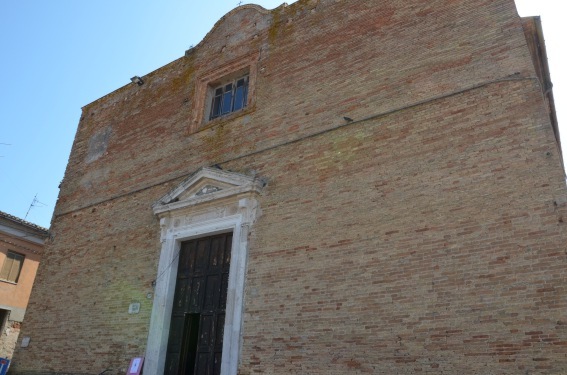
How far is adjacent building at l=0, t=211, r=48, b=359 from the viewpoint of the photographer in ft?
54.1

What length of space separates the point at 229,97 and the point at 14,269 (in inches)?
445

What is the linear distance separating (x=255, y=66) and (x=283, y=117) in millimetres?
1791

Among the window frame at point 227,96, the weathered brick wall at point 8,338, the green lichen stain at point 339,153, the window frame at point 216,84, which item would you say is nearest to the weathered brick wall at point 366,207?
the green lichen stain at point 339,153

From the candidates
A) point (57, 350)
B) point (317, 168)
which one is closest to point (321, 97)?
point (317, 168)

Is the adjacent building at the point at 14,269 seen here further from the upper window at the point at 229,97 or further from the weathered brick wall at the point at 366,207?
the upper window at the point at 229,97

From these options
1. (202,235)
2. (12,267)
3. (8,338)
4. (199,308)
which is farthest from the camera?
(12,267)

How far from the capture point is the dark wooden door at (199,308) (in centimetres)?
833

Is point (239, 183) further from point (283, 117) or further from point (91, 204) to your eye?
point (91, 204)

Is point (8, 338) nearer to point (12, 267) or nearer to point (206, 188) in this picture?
point (12, 267)

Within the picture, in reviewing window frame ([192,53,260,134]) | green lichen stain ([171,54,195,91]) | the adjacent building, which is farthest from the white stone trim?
the adjacent building

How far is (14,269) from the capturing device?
→ 17.2 m

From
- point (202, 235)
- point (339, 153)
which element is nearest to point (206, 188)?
point (202, 235)

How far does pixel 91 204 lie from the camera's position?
1194 cm

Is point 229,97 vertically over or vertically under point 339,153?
over
